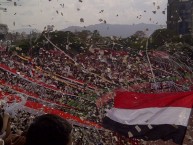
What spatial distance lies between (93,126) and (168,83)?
12941 mm

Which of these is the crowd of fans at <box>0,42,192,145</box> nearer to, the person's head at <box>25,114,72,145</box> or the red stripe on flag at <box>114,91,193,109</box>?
the red stripe on flag at <box>114,91,193,109</box>

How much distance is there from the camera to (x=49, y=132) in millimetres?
2211

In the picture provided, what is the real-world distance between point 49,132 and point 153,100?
4.30 meters

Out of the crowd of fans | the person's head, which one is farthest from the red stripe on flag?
the crowd of fans

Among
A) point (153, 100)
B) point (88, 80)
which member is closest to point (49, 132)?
point (153, 100)

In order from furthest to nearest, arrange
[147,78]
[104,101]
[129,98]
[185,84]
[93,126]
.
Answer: [147,78] → [185,84] → [104,101] → [93,126] → [129,98]

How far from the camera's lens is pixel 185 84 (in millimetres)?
25266

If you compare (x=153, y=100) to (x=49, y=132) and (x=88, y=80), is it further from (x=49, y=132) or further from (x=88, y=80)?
(x=88, y=80)

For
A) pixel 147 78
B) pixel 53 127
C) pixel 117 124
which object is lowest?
pixel 147 78

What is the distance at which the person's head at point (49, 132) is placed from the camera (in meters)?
2.20

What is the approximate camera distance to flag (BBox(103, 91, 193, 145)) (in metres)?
5.86

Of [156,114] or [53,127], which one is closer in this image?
[53,127]

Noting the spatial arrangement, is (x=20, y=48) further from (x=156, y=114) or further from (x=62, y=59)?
(x=156, y=114)

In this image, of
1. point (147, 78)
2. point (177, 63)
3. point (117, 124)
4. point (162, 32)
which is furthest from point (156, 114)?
point (162, 32)
